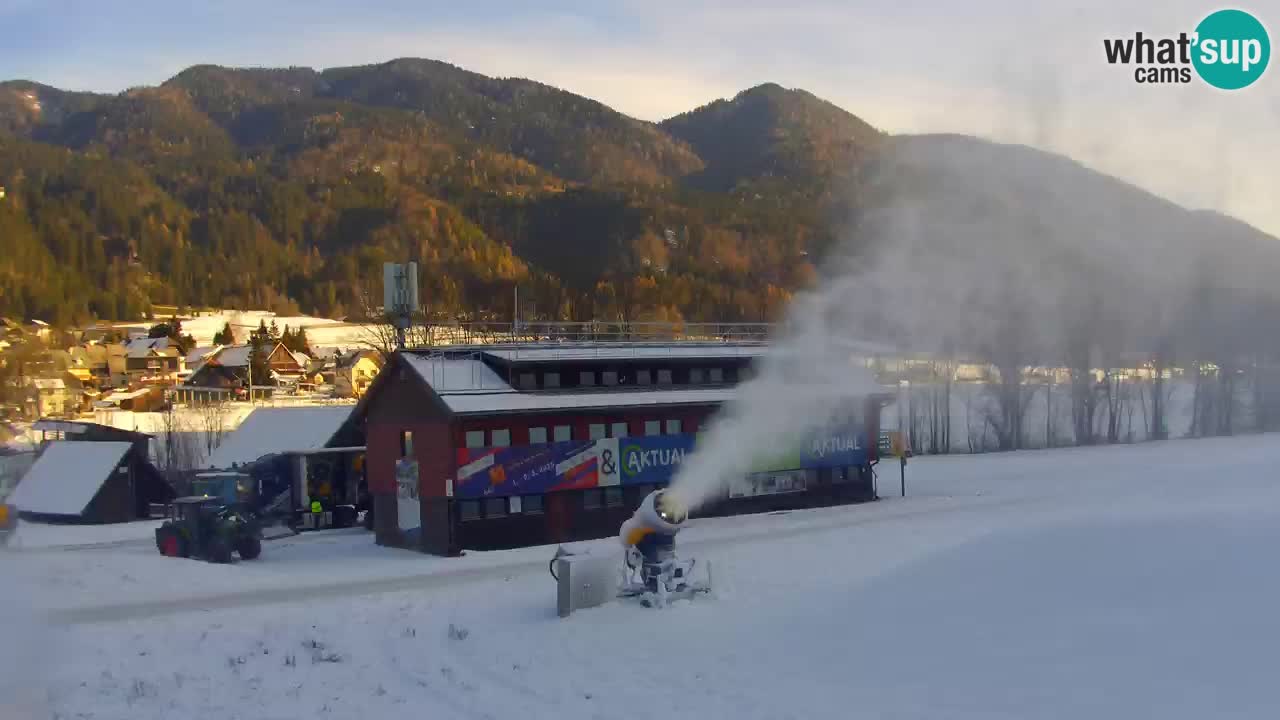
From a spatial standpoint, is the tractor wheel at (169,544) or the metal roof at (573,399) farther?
the metal roof at (573,399)

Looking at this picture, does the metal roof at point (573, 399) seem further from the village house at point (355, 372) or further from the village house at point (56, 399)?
the village house at point (355, 372)

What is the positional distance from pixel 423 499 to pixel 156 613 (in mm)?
16425

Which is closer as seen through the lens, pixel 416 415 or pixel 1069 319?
pixel 416 415

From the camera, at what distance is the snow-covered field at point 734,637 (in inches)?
733

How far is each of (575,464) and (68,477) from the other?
34318 mm

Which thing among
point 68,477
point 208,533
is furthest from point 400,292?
point 68,477

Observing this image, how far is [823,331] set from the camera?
174ft

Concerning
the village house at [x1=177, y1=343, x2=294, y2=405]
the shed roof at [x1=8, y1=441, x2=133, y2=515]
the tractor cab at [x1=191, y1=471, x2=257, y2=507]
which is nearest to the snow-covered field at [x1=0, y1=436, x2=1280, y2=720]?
the tractor cab at [x1=191, y1=471, x2=257, y2=507]

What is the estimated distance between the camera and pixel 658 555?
2698 cm

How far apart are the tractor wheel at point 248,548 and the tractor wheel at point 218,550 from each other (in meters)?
0.74

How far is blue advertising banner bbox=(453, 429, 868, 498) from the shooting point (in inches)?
1715

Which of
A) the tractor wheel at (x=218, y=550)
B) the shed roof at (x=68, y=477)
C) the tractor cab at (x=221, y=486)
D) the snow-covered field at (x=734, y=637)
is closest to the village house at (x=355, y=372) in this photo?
the shed roof at (x=68, y=477)

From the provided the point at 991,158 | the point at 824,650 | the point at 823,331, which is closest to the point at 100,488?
the point at 823,331

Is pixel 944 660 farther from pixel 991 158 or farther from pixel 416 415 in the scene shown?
pixel 991 158
